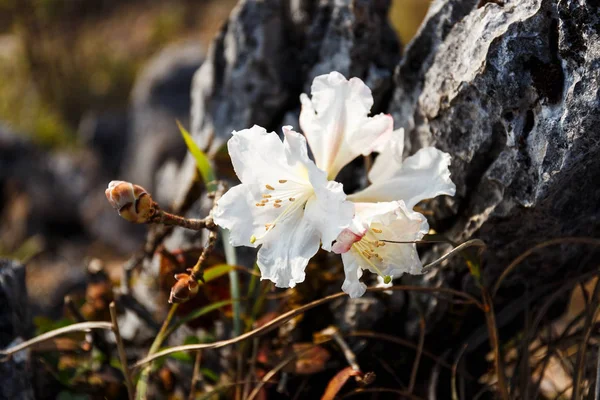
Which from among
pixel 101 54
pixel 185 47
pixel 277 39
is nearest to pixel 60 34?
pixel 101 54

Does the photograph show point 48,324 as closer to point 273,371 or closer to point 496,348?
point 273,371

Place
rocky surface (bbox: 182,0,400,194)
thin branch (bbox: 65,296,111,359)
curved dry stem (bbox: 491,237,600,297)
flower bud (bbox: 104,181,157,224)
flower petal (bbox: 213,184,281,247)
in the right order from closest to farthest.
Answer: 1. flower bud (bbox: 104,181,157,224)
2. flower petal (bbox: 213,184,281,247)
3. curved dry stem (bbox: 491,237,600,297)
4. thin branch (bbox: 65,296,111,359)
5. rocky surface (bbox: 182,0,400,194)

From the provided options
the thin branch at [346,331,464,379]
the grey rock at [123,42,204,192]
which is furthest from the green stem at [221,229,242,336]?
the grey rock at [123,42,204,192]

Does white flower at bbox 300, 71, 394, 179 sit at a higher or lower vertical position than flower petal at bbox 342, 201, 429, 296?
higher

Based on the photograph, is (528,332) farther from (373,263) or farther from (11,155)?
(11,155)

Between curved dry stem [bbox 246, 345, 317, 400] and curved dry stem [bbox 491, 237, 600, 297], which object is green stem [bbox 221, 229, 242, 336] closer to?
curved dry stem [bbox 246, 345, 317, 400]

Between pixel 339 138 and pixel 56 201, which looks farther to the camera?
pixel 56 201

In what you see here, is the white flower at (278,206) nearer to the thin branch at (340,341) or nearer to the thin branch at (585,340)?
the thin branch at (340,341)

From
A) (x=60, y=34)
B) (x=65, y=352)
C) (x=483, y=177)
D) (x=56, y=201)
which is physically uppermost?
(x=483, y=177)
